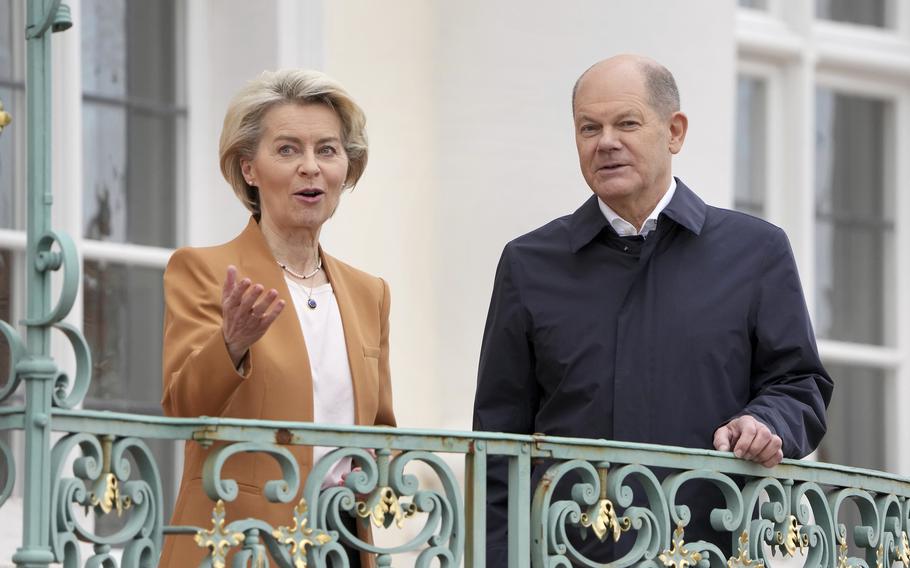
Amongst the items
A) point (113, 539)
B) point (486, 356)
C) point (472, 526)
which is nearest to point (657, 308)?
point (486, 356)

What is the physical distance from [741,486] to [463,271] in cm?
275

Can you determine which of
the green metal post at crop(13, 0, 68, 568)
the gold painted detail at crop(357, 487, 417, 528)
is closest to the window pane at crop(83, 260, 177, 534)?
the gold painted detail at crop(357, 487, 417, 528)

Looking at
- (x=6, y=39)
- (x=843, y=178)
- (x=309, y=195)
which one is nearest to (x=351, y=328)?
(x=309, y=195)

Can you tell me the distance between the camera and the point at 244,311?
412cm

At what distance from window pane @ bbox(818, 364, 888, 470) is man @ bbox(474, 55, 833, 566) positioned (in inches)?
180

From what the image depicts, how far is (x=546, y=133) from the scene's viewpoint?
7656 mm

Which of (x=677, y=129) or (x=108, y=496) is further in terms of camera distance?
(x=677, y=129)

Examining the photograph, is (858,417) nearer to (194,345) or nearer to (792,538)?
(792,538)

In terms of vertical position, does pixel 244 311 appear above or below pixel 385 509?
above

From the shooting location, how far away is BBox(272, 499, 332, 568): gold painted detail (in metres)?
4.07

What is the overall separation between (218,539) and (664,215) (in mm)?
1446

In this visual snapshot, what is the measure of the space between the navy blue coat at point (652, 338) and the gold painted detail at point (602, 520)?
1.01ft

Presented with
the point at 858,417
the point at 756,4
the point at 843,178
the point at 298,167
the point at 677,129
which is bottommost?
the point at 858,417

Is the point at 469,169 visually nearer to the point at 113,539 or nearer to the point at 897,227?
the point at 897,227
